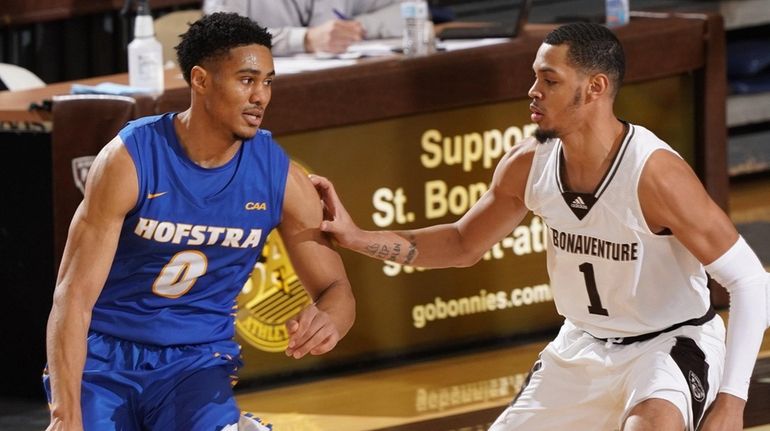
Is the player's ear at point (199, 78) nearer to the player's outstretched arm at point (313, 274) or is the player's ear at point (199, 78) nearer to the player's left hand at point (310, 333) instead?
the player's outstretched arm at point (313, 274)

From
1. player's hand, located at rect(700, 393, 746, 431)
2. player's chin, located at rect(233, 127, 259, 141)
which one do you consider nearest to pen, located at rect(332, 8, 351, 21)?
player's chin, located at rect(233, 127, 259, 141)

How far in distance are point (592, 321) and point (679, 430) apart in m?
0.50

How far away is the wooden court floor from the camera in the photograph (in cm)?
537

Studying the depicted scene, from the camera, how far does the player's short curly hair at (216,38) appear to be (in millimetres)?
3729

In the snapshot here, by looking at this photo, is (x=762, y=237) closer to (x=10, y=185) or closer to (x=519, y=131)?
(x=519, y=131)

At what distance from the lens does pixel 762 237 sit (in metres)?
7.91

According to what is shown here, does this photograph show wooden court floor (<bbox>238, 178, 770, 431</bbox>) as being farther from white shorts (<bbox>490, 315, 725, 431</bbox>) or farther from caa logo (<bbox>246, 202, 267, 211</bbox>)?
caa logo (<bbox>246, 202, 267, 211</bbox>)

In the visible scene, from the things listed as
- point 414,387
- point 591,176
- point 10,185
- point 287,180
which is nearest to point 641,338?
point 591,176

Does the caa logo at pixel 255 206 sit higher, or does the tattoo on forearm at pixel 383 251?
the caa logo at pixel 255 206

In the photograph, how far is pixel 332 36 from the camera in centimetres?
626

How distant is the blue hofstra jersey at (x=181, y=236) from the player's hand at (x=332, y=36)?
8.11 ft

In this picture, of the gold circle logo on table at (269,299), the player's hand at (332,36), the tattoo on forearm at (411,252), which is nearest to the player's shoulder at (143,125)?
the tattoo on forearm at (411,252)

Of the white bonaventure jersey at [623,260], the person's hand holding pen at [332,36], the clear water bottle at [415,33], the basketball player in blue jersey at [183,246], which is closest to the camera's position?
the basketball player in blue jersey at [183,246]

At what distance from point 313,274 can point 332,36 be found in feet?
8.04
